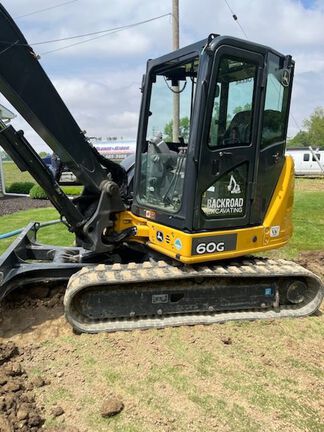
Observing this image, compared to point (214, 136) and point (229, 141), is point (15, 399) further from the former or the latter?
point (229, 141)

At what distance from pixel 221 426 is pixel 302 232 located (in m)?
6.19

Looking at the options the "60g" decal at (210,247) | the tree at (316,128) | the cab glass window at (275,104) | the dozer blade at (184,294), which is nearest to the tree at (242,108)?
the cab glass window at (275,104)

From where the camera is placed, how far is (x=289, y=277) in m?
4.50

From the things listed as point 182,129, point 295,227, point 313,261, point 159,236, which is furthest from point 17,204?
point 182,129

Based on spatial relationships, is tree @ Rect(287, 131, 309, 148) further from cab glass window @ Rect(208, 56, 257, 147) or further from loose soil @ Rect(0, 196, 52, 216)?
cab glass window @ Rect(208, 56, 257, 147)

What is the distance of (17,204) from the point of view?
47.3 ft

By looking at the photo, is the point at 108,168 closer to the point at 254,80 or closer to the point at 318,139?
the point at 254,80

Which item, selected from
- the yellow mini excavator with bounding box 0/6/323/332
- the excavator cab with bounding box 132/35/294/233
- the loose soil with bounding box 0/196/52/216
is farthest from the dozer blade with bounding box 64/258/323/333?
the loose soil with bounding box 0/196/52/216

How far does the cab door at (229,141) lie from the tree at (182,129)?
0.33 meters

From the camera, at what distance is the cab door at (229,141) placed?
382 centimetres

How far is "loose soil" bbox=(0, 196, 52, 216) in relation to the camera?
43.4ft

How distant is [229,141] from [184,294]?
156 centimetres

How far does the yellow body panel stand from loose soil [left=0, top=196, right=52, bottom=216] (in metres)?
8.97

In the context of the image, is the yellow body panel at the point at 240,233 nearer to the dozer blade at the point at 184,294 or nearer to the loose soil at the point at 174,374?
the dozer blade at the point at 184,294
